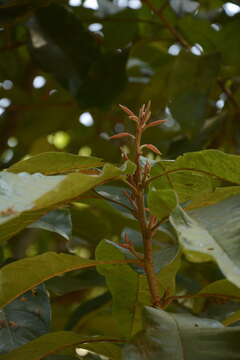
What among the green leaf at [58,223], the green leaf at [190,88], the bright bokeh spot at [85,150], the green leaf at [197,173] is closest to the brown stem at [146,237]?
the green leaf at [197,173]

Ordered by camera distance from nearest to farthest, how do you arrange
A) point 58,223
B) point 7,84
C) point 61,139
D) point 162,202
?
point 162,202
point 58,223
point 7,84
point 61,139

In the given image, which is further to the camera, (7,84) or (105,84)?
(7,84)

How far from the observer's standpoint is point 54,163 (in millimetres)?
786

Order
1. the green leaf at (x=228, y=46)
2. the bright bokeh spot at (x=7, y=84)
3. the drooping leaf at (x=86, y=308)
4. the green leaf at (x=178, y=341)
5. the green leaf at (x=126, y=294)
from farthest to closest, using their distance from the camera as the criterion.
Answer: the bright bokeh spot at (x=7, y=84) → the green leaf at (x=228, y=46) → the drooping leaf at (x=86, y=308) → the green leaf at (x=126, y=294) → the green leaf at (x=178, y=341)

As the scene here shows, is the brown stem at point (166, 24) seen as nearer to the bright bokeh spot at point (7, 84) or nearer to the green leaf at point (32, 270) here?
the bright bokeh spot at point (7, 84)

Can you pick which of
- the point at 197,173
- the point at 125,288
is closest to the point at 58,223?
the point at 125,288

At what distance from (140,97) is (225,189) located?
0.97 metres

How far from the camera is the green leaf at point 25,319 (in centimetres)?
85

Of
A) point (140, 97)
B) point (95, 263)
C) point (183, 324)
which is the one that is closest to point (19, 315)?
point (95, 263)

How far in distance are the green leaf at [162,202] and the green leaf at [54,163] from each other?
0.40 feet

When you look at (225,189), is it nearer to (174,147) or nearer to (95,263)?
(95,263)

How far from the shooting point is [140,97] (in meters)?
1.72

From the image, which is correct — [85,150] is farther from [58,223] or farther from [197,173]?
[197,173]

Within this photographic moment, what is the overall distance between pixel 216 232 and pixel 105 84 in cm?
97
